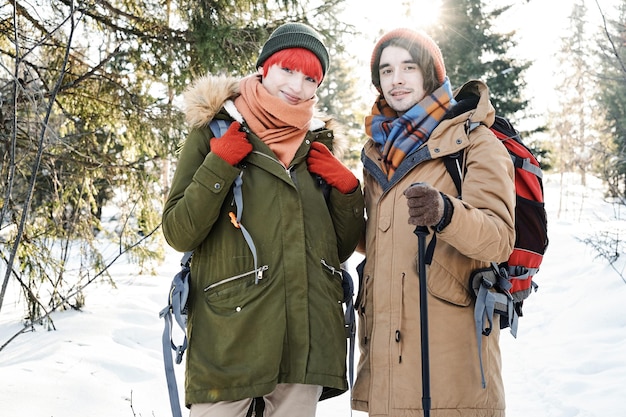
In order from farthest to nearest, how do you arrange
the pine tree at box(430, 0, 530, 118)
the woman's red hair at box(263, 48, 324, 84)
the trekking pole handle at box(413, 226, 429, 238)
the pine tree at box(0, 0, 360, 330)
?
the pine tree at box(430, 0, 530, 118) < the pine tree at box(0, 0, 360, 330) < the woman's red hair at box(263, 48, 324, 84) < the trekking pole handle at box(413, 226, 429, 238)

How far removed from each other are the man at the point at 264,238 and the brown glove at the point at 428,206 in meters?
0.59

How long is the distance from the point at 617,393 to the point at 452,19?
14.7 m

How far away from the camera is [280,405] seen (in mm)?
2369

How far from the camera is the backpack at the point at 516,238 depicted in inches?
90.2

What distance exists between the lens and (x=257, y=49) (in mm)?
5668

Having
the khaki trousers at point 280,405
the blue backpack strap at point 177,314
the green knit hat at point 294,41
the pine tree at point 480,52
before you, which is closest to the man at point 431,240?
the khaki trousers at point 280,405

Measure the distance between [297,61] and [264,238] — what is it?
89cm

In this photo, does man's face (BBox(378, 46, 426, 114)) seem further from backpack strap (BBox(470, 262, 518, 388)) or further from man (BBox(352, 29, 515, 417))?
backpack strap (BBox(470, 262, 518, 388))

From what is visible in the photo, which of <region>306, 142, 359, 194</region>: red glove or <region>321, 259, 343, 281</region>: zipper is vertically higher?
<region>306, 142, 359, 194</region>: red glove

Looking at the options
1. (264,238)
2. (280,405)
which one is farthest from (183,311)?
(280,405)


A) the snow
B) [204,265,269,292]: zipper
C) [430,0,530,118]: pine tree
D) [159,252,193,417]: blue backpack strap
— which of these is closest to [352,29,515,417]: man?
[204,265,269,292]: zipper

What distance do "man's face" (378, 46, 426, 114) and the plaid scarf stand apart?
8cm

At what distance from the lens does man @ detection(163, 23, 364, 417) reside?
227 centimetres

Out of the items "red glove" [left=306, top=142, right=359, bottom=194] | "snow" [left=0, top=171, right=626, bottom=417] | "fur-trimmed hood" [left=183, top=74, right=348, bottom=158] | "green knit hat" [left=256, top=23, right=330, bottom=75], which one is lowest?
"snow" [left=0, top=171, right=626, bottom=417]
